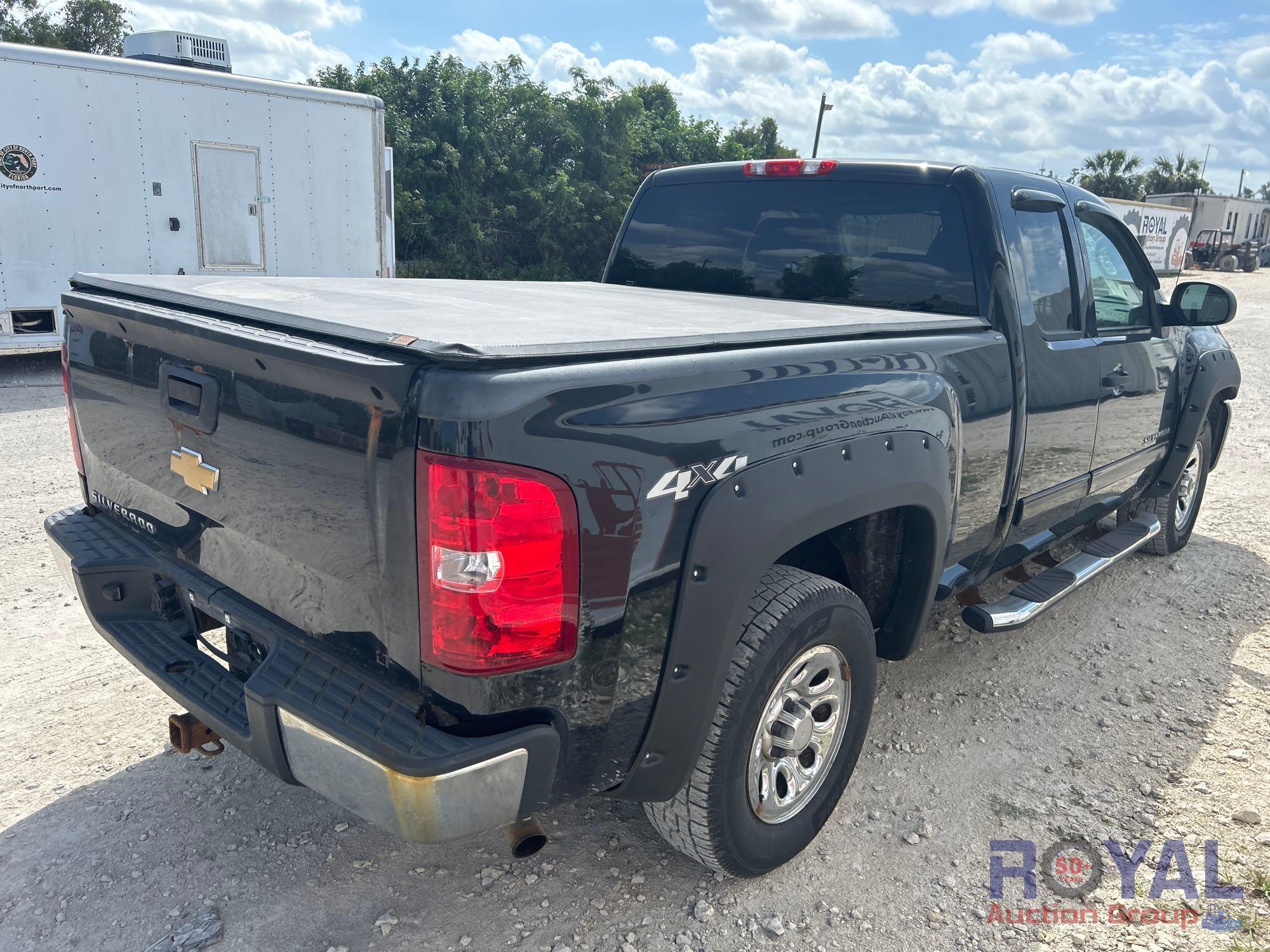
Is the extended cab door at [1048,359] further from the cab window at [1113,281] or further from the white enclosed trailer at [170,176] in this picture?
the white enclosed trailer at [170,176]

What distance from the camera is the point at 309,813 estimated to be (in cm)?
281

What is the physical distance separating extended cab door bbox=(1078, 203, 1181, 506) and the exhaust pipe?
2.89m

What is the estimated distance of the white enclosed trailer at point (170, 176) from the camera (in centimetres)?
846

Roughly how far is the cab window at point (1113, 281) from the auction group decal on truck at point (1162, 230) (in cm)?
3123

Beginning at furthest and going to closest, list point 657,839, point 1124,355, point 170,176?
point 170,176 < point 1124,355 < point 657,839

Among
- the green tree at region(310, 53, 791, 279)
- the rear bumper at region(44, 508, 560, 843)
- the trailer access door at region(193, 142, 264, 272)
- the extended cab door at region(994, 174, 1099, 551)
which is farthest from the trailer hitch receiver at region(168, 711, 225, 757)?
the green tree at region(310, 53, 791, 279)

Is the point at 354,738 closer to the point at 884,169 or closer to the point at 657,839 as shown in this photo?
the point at 657,839

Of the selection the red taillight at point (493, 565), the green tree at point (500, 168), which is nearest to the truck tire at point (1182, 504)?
the red taillight at point (493, 565)

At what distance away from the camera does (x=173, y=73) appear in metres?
9.02

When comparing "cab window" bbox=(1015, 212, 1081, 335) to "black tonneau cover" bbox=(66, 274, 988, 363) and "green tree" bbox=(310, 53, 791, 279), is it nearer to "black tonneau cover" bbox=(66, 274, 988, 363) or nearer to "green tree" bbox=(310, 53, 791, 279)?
"black tonneau cover" bbox=(66, 274, 988, 363)

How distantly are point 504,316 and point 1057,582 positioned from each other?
254cm

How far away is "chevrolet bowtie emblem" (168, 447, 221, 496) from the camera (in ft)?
7.44

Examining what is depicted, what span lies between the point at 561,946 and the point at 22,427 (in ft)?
21.5

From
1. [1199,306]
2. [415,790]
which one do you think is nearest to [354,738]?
[415,790]
